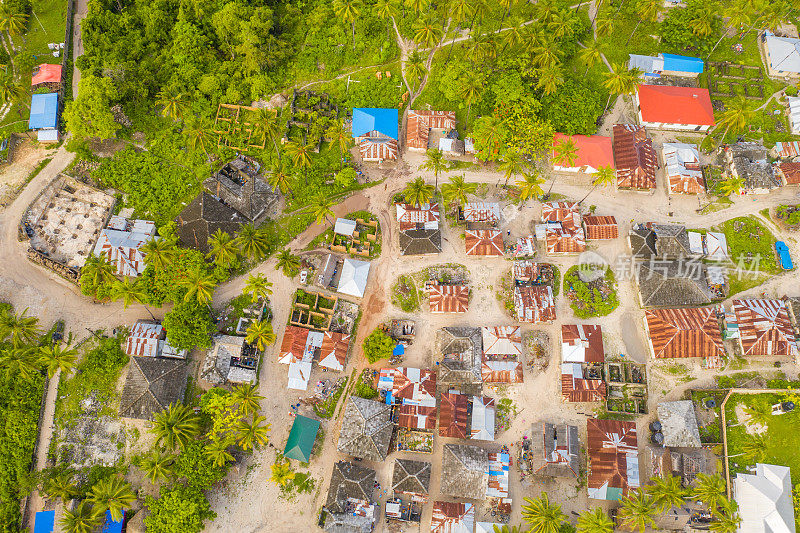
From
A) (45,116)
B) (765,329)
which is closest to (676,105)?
(765,329)

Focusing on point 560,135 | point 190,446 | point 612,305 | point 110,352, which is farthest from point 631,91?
point 110,352

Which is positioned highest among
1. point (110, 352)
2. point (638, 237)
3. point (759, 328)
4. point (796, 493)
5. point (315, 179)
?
→ point (315, 179)

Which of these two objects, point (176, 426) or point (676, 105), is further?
point (676, 105)

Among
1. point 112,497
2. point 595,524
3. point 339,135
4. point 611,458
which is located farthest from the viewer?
point 339,135

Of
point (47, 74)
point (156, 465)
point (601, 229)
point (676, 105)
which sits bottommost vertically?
point (156, 465)

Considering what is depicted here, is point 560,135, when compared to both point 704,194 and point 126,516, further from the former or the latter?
point 126,516

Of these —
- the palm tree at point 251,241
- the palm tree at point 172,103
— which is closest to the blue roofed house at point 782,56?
the palm tree at point 251,241

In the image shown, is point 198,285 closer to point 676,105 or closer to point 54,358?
point 54,358
